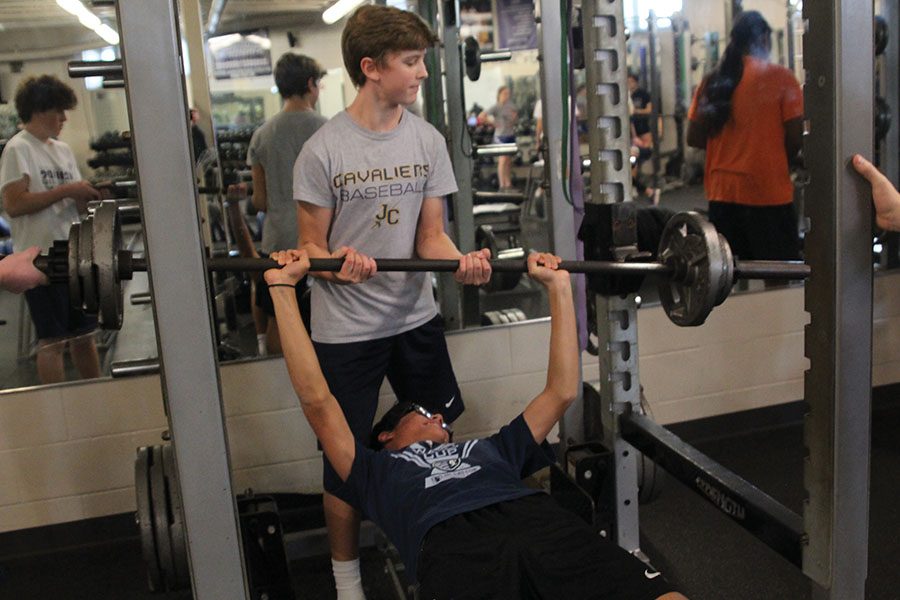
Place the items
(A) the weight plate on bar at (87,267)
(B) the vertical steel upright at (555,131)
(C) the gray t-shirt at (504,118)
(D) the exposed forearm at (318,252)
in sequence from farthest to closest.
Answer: (C) the gray t-shirt at (504,118)
(B) the vertical steel upright at (555,131)
(D) the exposed forearm at (318,252)
(A) the weight plate on bar at (87,267)

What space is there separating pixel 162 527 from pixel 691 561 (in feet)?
4.60

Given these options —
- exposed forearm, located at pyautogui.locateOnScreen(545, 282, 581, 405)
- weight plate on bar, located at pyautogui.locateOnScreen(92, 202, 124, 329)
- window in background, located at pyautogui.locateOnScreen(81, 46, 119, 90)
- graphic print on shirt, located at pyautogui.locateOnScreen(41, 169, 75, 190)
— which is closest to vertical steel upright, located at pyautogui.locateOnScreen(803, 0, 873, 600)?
exposed forearm, located at pyautogui.locateOnScreen(545, 282, 581, 405)

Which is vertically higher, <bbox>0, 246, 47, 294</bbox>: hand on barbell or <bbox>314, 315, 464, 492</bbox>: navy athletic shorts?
<bbox>0, 246, 47, 294</bbox>: hand on barbell

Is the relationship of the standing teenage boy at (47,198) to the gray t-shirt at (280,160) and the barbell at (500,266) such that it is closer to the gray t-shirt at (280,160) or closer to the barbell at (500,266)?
the gray t-shirt at (280,160)

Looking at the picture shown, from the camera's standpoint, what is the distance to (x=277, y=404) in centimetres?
287

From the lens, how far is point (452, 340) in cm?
299

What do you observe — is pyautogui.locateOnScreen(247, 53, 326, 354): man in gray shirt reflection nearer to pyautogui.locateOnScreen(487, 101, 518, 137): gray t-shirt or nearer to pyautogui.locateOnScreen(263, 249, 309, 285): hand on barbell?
pyautogui.locateOnScreen(487, 101, 518, 137): gray t-shirt

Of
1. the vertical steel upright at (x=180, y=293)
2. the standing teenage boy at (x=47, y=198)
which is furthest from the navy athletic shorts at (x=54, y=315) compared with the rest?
the vertical steel upright at (x=180, y=293)

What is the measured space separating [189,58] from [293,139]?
1.21 feet

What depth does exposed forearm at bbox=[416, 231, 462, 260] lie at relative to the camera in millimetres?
2188

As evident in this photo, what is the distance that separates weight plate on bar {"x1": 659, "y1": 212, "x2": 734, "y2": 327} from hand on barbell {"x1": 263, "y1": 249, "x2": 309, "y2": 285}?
0.75 metres

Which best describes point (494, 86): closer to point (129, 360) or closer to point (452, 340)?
point (452, 340)

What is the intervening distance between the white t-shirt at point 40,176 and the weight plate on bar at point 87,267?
1.16 m

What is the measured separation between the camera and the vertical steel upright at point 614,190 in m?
2.17
